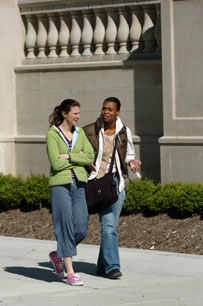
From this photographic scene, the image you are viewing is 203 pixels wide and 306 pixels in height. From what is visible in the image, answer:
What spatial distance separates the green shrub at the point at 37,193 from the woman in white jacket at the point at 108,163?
380 centimetres

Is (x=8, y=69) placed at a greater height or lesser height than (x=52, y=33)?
lesser

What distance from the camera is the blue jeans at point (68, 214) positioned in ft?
27.6

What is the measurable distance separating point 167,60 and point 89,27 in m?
1.85

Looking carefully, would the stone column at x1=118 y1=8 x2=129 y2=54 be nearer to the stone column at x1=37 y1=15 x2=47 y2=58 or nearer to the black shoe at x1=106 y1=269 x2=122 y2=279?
the stone column at x1=37 y1=15 x2=47 y2=58

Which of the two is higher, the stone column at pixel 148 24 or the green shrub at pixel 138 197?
the stone column at pixel 148 24

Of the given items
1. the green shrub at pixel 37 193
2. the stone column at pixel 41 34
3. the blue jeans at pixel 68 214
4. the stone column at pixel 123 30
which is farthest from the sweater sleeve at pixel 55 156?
the stone column at pixel 41 34

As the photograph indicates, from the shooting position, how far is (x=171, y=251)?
10.4m

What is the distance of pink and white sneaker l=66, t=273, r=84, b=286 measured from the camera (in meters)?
8.34

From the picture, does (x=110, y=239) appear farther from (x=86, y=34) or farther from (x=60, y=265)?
(x=86, y=34)

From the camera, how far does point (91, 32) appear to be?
1359cm

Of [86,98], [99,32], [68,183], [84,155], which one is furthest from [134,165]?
[99,32]

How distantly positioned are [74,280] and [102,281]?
0.38 meters

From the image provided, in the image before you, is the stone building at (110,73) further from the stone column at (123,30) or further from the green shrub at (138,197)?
the green shrub at (138,197)

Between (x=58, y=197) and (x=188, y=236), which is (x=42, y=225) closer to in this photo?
(x=188, y=236)
